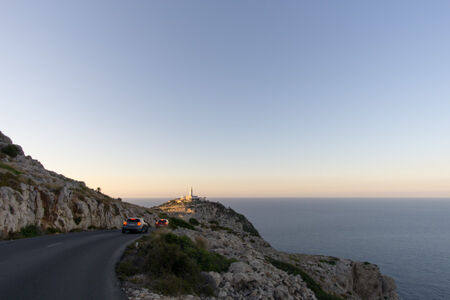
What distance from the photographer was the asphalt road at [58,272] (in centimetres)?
794

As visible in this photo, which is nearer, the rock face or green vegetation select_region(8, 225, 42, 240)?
green vegetation select_region(8, 225, 42, 240)

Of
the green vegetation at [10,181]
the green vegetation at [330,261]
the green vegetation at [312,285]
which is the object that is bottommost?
the green vegetation at [330,261]

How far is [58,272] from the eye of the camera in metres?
9.98

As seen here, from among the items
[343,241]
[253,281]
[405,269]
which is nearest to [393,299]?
[405,269]

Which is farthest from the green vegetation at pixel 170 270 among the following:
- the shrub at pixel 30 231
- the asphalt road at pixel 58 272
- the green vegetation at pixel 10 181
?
the green vegetation at pixel 10 181

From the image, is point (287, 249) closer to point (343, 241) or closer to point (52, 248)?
point (343, 241)

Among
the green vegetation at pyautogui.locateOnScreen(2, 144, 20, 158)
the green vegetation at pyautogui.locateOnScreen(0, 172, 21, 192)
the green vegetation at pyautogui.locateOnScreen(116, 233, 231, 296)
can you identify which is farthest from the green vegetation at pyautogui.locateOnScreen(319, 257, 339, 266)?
the green vegetation at pyautogui.locateOnScreen(2, 144, 20, 158)

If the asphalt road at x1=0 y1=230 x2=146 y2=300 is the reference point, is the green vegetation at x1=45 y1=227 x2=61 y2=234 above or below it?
below

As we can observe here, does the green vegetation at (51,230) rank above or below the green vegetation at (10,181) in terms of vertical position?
below

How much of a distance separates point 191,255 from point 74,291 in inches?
247

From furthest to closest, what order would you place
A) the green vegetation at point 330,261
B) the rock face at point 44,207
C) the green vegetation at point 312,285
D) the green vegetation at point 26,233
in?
the green vegetation at point 330,261 < the green vegetation at point 312,285 < the rock face at point 44,207 < the green vegetation at point 26,233

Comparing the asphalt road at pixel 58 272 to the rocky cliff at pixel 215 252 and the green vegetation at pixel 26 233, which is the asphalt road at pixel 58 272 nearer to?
the rocky cliff at pixel 215 252

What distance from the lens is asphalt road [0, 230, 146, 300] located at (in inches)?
313

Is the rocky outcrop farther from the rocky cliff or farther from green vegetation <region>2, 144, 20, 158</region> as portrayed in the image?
green vegetation <region>2, 144, 20, 158</region>
